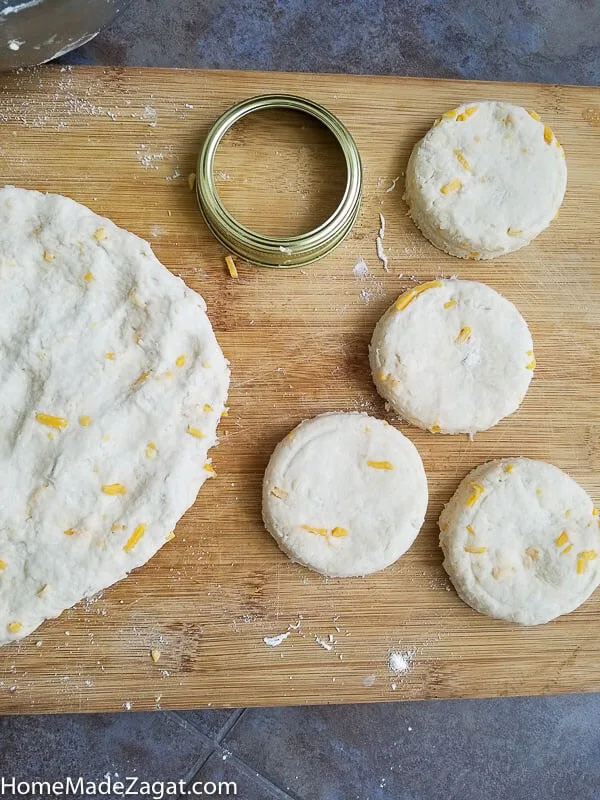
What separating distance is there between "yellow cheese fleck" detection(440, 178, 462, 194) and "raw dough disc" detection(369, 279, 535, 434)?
245 mm

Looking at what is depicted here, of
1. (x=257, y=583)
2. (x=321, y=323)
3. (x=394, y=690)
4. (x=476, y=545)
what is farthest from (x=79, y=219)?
(x=394, y=690)

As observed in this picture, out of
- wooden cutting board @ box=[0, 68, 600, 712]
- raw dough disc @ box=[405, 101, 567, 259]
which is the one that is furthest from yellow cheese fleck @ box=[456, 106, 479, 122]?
wooden cutting board @ box=[0, 68, 600, 712]

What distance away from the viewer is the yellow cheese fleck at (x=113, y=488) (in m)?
1.70

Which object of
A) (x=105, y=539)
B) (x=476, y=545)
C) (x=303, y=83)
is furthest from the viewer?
(x=303, y=83)

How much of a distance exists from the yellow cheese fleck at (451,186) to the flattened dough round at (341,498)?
67 cm

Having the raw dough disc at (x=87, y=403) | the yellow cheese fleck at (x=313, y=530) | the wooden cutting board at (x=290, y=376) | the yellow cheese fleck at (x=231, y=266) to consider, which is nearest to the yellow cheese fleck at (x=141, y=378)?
the raw dough disc at (x=87, y=403)

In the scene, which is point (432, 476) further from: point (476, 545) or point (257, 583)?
point (257, 583)

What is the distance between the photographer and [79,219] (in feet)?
5.90

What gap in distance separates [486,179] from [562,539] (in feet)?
3.26

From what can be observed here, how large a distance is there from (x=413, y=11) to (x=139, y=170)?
1.16m

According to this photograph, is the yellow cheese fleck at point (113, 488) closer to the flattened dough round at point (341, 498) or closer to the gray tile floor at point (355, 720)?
the flattened dough round at point (341, 498)

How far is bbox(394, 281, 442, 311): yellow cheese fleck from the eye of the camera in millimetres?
1910

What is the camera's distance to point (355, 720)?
2.24 metres

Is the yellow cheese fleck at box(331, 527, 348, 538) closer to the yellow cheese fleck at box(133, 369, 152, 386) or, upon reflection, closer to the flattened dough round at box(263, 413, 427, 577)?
the flattened dough round at box(263, 413, 427, 577)
